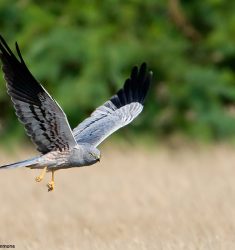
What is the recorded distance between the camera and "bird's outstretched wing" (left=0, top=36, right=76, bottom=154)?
734 centimetres

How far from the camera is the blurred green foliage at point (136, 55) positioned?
14352 millimetres

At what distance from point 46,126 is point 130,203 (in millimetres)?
2943

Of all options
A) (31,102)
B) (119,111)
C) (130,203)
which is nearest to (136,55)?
(130,203)

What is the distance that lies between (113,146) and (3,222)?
547 centimetres

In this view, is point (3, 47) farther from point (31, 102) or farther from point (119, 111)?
point (119, 111)

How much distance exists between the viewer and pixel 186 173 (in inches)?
496

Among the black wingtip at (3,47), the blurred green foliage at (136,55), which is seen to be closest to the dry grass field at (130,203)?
the blurred green foliage at (136,55)

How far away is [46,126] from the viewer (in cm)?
754

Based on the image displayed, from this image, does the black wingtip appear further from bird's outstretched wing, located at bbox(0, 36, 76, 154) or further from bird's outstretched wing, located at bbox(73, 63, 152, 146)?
bird's outstretched wing, located at bbox(73, 63, 152, 146)

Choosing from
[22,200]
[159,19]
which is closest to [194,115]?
[159,19]

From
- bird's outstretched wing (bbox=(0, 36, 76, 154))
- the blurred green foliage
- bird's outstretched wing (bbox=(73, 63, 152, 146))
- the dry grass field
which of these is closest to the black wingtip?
bird's outstretched wing (bbox=(0, 36, 76, 154))

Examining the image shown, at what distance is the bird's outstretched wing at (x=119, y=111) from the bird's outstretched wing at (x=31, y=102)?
71 cm

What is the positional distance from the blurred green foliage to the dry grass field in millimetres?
648

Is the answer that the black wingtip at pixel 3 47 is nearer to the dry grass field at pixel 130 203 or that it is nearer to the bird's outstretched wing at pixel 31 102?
the bird's outstretched wing at pixel 31 102
